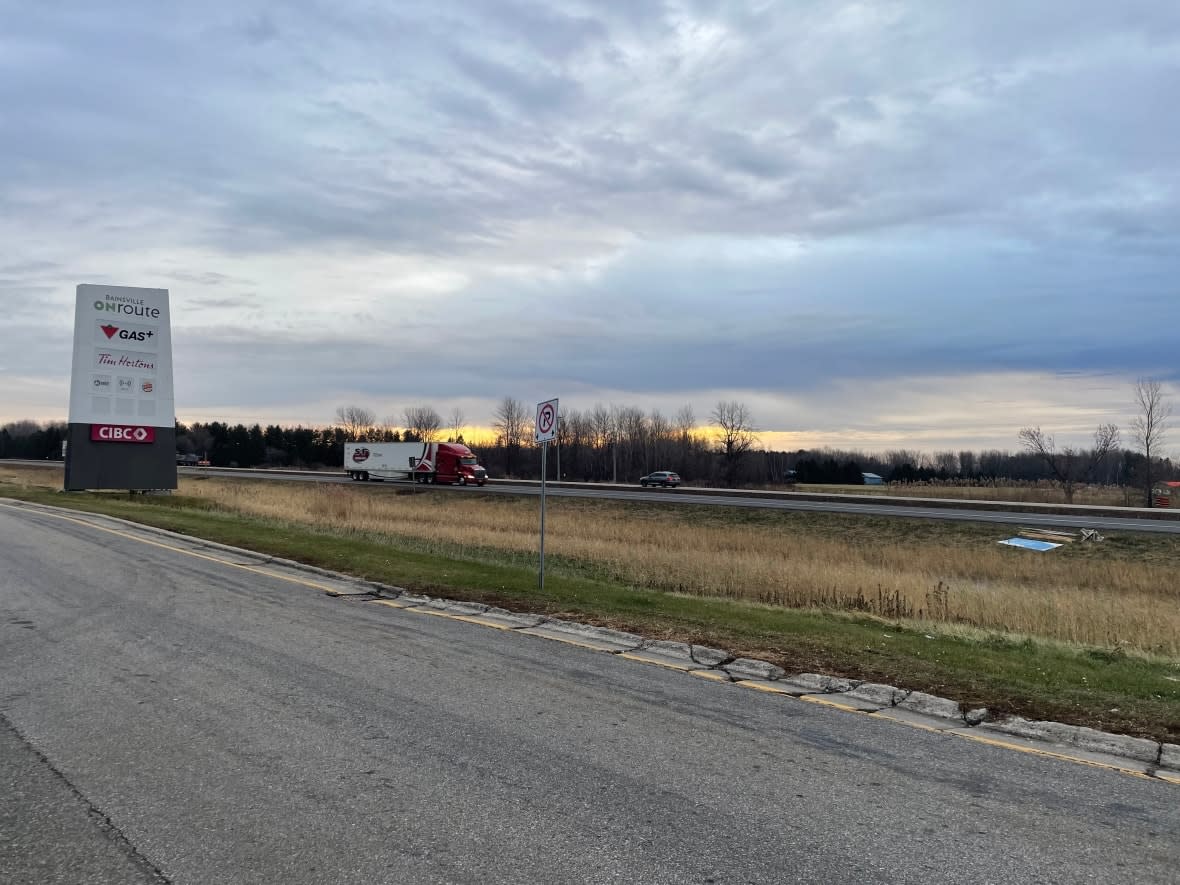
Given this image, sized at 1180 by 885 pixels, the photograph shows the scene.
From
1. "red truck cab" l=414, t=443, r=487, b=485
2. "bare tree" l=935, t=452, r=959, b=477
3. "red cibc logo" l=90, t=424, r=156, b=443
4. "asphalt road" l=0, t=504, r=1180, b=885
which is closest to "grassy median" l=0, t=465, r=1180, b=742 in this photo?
"asphalt road" l=0, t=504, r=1180, b=885

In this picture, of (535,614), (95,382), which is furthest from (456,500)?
(535,614)

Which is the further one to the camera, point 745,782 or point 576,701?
point 576,701

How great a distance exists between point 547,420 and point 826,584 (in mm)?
8502

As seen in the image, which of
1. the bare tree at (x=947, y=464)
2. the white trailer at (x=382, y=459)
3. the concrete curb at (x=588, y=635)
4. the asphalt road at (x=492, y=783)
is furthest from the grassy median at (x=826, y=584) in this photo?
the bare tree at (x=947, y=464)

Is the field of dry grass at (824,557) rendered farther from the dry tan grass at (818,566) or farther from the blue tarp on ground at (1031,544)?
the blue tarp on ground at (1031,544)

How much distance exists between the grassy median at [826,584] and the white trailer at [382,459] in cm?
1932

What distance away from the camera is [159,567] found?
594 inches

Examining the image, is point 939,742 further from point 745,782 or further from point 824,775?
point 745,782

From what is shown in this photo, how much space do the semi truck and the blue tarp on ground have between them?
36996 mm

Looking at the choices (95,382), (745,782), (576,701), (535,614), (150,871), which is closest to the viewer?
(150,871)

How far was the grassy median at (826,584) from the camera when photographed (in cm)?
899

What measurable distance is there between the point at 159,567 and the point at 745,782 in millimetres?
13207

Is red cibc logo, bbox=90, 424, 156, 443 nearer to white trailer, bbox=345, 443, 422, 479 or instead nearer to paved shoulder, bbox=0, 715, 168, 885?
white trailer, bbox=345, 443, 422, 479

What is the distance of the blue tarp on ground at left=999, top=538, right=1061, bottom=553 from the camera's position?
28.1 meters
